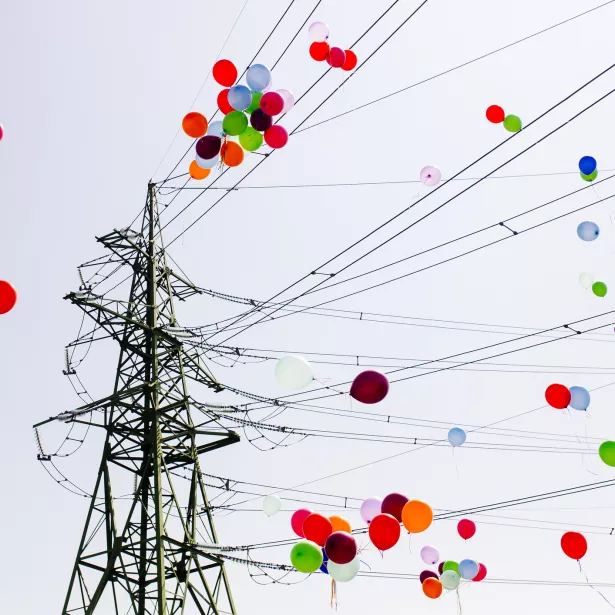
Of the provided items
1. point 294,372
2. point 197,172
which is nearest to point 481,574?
point 294,372

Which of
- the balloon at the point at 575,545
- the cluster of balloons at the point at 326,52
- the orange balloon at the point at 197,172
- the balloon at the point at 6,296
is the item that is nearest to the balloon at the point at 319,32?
the cluster of balloons at the point at 326,52

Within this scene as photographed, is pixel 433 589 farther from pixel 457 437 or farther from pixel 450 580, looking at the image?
pixel 457 437

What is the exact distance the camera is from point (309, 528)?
348 inches

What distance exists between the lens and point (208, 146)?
9.62m

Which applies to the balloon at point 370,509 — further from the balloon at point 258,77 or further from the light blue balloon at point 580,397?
the balloon at point 258,77

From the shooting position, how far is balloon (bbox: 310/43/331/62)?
9344 millimetres

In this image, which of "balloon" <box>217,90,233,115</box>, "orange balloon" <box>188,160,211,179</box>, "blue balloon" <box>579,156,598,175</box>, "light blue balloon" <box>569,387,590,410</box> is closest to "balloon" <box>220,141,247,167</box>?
"orange balloon" <box>188,160,211,179</box>

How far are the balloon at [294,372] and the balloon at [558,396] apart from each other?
4312 mm

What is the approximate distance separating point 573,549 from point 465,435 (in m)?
2.50

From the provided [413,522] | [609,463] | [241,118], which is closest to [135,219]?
[241,118]

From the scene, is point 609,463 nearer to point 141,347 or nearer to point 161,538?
point 161,538

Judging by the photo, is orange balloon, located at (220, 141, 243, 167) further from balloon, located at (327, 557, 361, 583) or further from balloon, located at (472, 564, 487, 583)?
balloon, located at (472, 564, 487, 583)

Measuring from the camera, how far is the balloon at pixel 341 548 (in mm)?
8141

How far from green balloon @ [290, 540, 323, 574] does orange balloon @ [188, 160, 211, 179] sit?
5.79m
